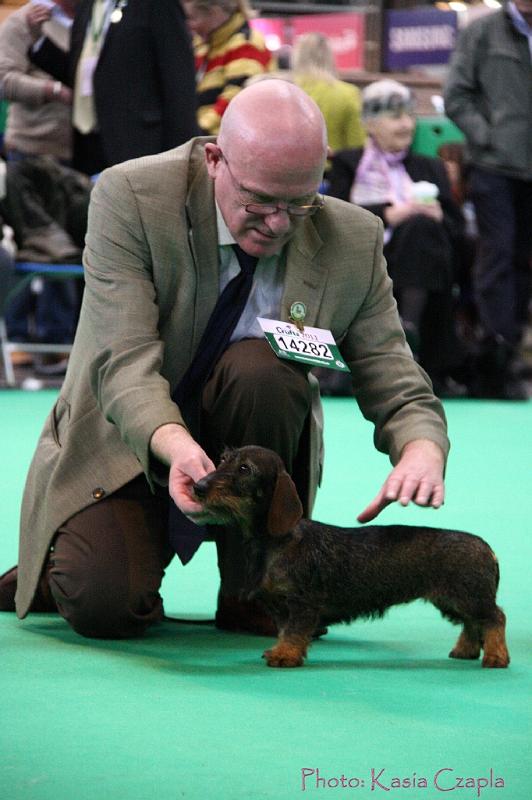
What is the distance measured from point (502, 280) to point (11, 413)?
2822 millimetres

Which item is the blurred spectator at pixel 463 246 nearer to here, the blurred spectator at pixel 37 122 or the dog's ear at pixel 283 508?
the blurred spectator at pixel 37 122

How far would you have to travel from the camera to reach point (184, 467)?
7.99ft

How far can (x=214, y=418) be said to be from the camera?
111 inches

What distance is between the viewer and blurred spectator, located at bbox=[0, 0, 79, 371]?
6852 mm

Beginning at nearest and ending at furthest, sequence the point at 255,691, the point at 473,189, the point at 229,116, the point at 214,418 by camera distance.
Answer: the point at 255,691 → the point at 229,116 → the point at 214,418 → the point at 473,189

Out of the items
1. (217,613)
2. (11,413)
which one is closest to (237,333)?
Answer: (217,613)

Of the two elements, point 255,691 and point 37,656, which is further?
point 37,656

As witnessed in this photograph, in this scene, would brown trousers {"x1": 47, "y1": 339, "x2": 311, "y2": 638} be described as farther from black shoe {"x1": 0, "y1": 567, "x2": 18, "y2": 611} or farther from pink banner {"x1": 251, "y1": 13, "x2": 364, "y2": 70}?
pink banner {"x1": 251, "y1": 13, "x2": 364, "y2": 70}

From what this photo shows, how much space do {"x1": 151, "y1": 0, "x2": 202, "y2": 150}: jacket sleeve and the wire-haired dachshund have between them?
3.50 m

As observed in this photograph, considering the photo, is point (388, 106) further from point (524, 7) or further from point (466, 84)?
point (524, 7)

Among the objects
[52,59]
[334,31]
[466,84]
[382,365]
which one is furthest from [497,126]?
[382,365]

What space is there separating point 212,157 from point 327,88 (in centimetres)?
560

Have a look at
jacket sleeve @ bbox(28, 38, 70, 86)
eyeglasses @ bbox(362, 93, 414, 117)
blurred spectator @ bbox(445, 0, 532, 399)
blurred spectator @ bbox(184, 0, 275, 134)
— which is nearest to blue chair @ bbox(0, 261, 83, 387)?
jacket sleeve @ bbox(28, 38, 70, 86)

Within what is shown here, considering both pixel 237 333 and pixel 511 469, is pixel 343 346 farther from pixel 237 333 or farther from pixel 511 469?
pixel 511 469
